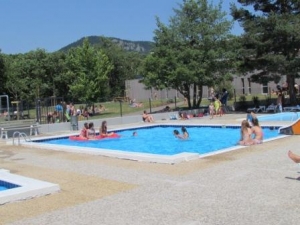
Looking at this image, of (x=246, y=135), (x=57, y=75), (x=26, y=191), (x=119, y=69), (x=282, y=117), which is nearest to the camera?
(x=26, y=191)

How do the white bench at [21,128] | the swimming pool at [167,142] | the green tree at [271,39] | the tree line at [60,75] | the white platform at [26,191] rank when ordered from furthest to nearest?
the tree line at [60,75] → the green tree at [271,39] → the white bench at [21,128] → the swimming pool at [167,142] → the white platform at [26,191]

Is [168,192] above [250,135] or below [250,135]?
below

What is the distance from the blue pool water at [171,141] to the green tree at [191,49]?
8230 millimetres

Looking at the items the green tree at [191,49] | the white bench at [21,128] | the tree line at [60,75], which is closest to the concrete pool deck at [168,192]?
the white bench at [21,128]

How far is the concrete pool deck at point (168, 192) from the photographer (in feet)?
18.9

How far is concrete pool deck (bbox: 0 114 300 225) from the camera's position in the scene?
575cm

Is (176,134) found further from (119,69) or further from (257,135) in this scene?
(119,69)

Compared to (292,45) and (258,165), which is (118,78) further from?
(258,165)

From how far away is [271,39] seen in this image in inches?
1074

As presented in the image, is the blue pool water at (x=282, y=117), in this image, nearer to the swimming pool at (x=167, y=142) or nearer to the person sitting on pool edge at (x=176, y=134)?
the swimming pool at (x=167, y=142)

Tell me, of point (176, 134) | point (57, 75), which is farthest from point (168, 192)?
point (57, 75)

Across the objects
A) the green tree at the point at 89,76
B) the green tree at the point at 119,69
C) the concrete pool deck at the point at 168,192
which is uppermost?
the green tree at the point at 119,69

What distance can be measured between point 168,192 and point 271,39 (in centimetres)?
2262

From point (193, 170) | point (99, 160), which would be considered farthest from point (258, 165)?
point (99, 160)
